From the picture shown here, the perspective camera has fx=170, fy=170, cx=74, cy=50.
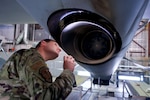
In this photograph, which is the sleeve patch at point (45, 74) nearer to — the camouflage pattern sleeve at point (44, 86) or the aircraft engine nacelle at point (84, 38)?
the camouflage pattern sleeve at point (44, 86)

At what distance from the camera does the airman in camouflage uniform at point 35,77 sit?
2.27 ft

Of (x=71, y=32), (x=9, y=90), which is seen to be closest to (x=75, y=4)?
(x=71, y=32)

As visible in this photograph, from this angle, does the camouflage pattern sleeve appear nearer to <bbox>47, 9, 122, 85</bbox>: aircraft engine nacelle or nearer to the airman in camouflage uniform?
the airman in camouflage uniform

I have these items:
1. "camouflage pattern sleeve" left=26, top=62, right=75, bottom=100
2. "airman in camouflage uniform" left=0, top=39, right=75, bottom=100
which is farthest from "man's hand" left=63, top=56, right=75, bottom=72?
"camouflage pattern sleeve" left=26, top=62, right=75, bottom=100

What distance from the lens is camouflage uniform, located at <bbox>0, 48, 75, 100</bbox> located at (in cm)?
69

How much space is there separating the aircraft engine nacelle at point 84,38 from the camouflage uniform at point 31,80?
0.40 ft

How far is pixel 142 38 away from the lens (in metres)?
7.06

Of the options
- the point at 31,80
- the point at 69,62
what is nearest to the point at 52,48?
the point at 69,62

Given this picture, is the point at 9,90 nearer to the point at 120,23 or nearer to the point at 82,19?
the point at 82,19

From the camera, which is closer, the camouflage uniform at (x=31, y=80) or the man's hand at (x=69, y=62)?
the camouflage uniform at (x=31, y=80)

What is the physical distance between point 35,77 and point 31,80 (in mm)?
22

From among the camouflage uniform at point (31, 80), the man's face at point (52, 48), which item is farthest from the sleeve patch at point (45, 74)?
the man's face at point (52, 48)

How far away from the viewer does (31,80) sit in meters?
0.69

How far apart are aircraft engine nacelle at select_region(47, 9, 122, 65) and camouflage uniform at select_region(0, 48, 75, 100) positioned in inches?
4.8
